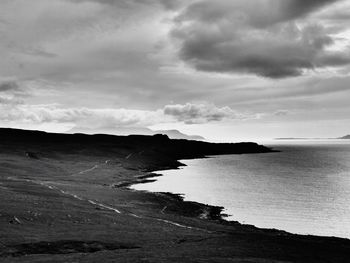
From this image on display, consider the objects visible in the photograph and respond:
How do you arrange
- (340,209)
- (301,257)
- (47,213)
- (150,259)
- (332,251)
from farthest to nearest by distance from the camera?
(340,209), (47,213), (332,251), (301,257), (150,259)

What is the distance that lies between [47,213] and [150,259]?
30.8m

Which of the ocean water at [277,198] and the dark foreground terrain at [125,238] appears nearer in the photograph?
the dark foreground terrain at [125,238]

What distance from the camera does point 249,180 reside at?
169 metres

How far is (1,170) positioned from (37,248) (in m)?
105

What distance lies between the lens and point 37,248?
144 ft

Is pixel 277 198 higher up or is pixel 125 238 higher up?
pixel 125 238

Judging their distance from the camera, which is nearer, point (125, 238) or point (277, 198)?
point (125, 238)

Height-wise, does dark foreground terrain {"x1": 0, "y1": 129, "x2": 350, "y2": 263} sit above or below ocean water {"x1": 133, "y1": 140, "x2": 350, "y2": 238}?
above

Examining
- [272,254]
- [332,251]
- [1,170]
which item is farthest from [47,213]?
[1,170]

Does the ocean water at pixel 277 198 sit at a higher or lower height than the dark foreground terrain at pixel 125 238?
lower

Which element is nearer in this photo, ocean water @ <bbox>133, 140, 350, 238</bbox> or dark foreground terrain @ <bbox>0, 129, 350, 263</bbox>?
dark foreground terrain @ <bbox>0, 129, 350, 263</bbox>

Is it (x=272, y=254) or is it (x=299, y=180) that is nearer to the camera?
(x=272, y=254)

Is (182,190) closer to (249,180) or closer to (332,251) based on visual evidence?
(249,180)

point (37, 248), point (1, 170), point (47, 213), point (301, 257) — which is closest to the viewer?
point (37, 248)
